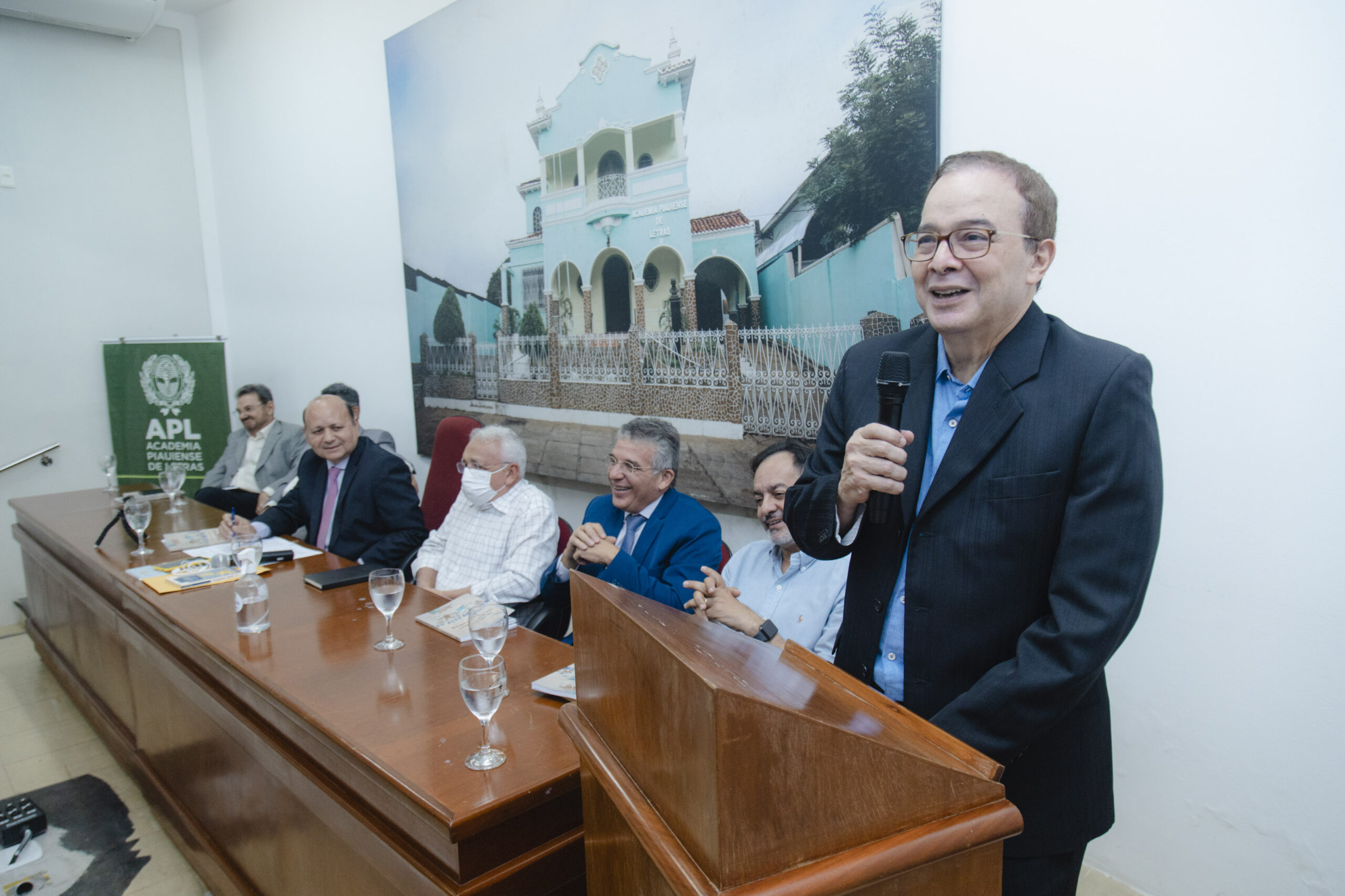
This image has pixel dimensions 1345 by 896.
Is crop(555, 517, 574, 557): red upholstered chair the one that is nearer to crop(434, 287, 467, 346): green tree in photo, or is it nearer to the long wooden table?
the long wooden table

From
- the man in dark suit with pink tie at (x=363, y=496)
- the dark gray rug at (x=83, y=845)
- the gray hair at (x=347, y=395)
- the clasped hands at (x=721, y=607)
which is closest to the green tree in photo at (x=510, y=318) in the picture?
the gray hair at (x=347, y=395)

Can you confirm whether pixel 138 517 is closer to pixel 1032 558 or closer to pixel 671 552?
pixel 671 552

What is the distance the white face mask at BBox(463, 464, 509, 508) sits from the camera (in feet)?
9.05

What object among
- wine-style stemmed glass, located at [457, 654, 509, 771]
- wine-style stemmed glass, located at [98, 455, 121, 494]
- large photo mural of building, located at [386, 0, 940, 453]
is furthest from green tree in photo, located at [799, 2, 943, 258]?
wine-style stemmed glass, located at [98, 455, 121, 494]

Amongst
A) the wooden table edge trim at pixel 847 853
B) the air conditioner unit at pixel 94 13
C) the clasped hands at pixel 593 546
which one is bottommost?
the clasped hands at pixel 593 546

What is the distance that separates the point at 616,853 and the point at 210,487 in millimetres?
4255

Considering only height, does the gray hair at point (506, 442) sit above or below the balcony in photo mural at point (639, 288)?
below

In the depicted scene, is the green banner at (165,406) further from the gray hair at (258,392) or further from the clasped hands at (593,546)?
the clasped hands at (593,546)

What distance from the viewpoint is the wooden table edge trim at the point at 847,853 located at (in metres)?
0.58

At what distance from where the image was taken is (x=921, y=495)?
1.18 metres

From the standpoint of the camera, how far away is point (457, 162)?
3902 mm

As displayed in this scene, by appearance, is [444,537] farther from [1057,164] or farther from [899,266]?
[1057,164]

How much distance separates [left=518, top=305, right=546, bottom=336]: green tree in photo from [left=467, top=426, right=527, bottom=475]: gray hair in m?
0.93

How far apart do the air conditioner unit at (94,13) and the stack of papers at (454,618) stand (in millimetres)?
5062
